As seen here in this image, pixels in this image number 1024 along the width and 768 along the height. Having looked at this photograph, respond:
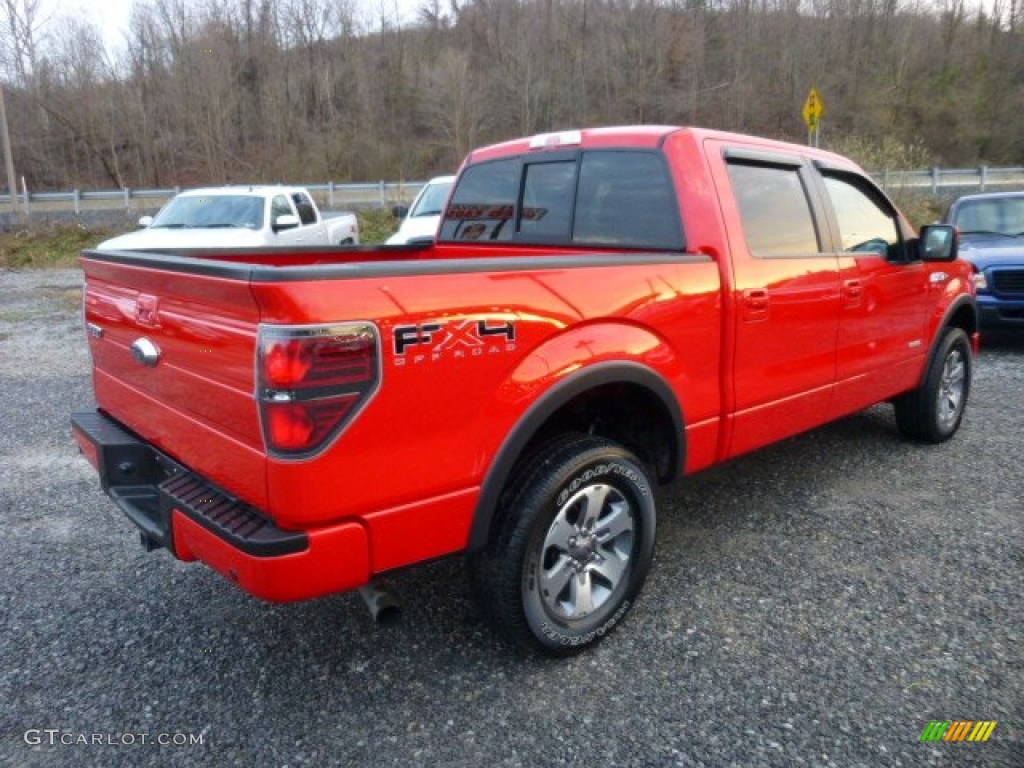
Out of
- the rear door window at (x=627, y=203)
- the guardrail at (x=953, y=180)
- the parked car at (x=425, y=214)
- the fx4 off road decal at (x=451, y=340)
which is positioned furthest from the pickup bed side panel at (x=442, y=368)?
the guardrail at (x=953, y=180)

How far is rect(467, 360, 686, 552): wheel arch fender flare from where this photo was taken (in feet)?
8.05

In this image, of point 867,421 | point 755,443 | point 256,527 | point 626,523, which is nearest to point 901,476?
point 867,421

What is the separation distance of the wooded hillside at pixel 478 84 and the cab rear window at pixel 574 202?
37.4 meters

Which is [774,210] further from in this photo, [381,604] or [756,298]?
[381,604]

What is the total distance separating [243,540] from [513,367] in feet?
3.12

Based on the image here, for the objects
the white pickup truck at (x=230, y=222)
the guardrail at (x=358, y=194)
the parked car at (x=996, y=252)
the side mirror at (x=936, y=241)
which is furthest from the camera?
the guardrail at (x=358, y=194)

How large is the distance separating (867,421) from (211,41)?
51.5m

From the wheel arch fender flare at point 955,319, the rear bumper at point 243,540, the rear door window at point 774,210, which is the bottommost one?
the rear bumper at point 243,540

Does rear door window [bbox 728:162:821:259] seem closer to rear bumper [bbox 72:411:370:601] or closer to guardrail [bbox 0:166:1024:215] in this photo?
rear bumper [bbox 72:411:370:601]

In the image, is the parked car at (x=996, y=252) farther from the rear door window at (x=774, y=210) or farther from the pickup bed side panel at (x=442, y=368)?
the pickup bed side panel at (x=442, y=368)

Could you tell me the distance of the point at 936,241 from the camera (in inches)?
175

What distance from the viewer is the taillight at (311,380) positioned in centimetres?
201

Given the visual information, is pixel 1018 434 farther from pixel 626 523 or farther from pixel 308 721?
pixel 308 721

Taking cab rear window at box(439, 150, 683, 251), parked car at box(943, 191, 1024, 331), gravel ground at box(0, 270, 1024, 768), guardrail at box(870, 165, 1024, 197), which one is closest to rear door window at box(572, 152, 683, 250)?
cab rear window at box(439, 150, 683, 251)
